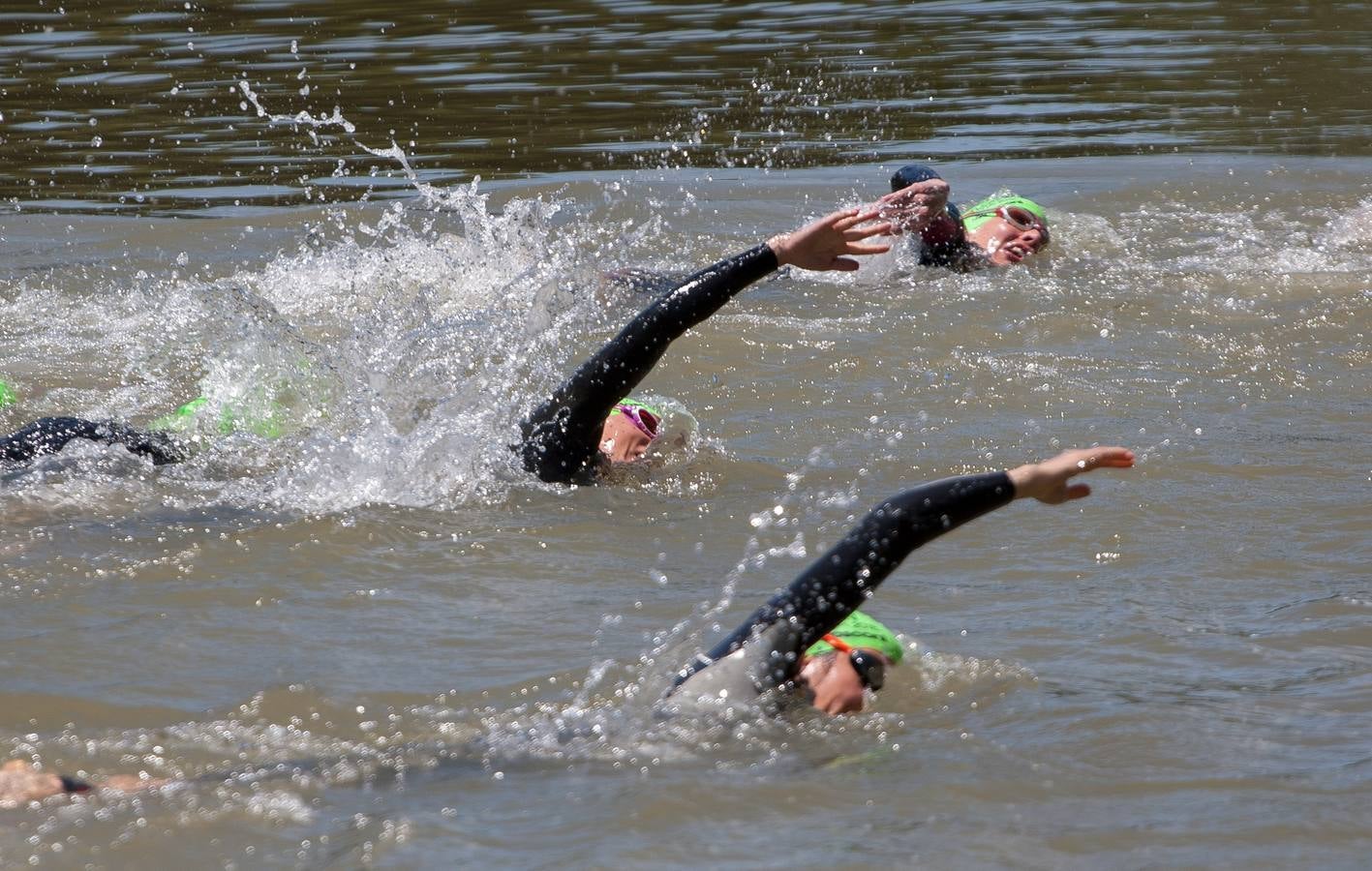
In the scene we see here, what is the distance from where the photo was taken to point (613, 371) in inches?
211

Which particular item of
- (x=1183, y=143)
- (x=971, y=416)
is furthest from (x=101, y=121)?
(x=971, y=416)

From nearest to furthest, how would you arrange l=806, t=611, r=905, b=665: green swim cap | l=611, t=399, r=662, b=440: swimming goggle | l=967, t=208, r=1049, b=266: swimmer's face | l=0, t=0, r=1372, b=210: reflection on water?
1. l=806, t=611, r=905, b=665: green swim cap
2. l=611, t=399, r=662, b=440: swimming goggle
3. l=967, t=208, r=1049, b=266: swimmer's face
4. l=0, t=0, r=1372, b=210: reflection on water

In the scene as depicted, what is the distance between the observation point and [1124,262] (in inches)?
379

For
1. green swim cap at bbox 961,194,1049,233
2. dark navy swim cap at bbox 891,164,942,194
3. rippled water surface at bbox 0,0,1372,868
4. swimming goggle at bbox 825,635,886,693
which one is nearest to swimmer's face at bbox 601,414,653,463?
rippled water surface at bbox 0,0,1372,868

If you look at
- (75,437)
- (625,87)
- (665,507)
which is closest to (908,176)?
(665,507)

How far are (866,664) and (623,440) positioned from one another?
2048mm

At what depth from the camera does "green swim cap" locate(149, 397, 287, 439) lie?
6559mm

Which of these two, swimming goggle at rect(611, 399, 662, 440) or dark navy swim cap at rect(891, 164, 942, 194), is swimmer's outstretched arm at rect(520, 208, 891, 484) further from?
dark navy swim cap at rect(891, 164, 942, 194)

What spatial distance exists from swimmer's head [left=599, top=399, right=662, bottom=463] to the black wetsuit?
1573mm

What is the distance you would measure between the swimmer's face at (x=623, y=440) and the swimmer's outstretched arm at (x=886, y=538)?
6.78 ft

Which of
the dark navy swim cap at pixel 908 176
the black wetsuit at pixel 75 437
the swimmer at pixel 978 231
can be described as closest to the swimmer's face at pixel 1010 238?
the swimmer at pixel 978 231

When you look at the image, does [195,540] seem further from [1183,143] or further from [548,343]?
[1183,143]

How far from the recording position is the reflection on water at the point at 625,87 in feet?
42.8

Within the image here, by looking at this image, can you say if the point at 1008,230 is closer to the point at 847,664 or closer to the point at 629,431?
the point at 629,431
